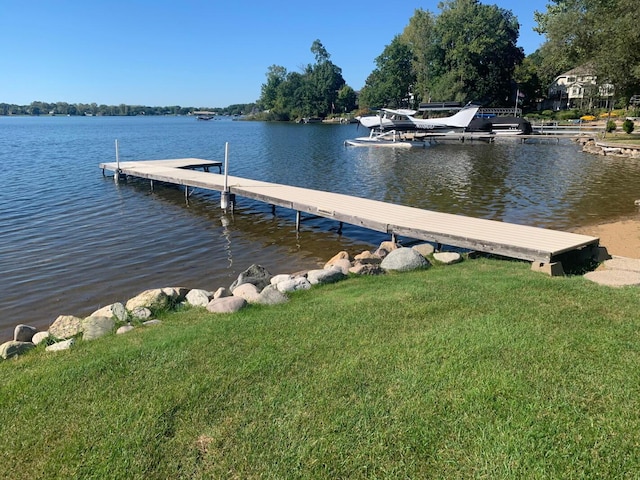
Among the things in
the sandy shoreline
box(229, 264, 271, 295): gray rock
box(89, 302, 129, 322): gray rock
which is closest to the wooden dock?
the sandy shoreline

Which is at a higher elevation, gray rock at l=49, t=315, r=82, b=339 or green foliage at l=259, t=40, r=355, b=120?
green foliage at l=259, t=40, r=355, b=120

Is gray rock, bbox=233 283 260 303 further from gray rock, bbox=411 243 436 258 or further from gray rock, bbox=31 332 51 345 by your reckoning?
gray rock, bbox=411 243 436 258

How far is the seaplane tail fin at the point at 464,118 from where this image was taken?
140ft

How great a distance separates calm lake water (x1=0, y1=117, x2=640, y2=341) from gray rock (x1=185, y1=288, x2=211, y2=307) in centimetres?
216

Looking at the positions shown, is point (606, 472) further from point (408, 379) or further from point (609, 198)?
point (609, 198)

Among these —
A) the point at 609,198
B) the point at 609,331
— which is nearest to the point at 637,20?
the point at 609,198

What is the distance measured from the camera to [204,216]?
48.9ft

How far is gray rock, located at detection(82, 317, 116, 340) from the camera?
5.60 meters

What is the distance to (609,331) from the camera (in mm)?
4555

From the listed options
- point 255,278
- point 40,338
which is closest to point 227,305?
point 255,278

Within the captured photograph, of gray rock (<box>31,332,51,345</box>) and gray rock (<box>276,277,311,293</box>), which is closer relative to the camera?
gray rock (<box>31,332,51,345</box>)

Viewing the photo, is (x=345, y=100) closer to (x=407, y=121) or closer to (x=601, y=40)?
(x=407, y=121)

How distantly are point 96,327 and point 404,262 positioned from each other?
4.72m

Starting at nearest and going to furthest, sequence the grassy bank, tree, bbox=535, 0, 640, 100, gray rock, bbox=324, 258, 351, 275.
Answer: the grassy bank
gray rock, bbox=324, 258, 351, 275
tree, bbox=535, 0, 640, 100
